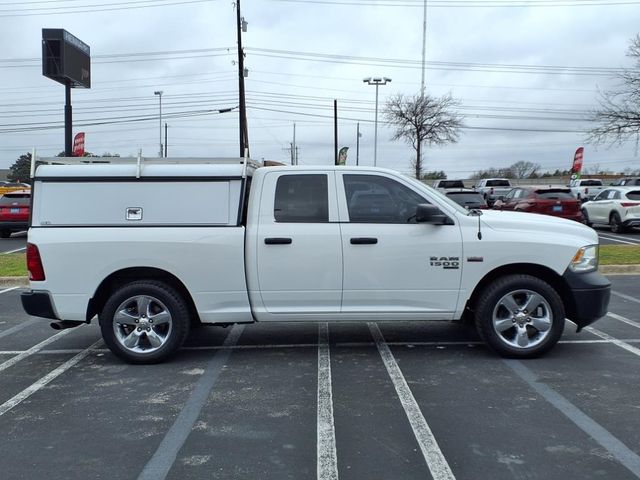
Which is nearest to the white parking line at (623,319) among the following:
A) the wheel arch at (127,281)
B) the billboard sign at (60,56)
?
the wheel arch at (127,281)

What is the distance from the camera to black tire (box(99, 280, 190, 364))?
5.60 metres

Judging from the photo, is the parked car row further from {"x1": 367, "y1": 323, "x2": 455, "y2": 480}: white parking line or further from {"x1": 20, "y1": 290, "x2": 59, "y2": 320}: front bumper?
{"x1": 20, "y1": 290, "x2": 59, "y2": 320}: front bumper

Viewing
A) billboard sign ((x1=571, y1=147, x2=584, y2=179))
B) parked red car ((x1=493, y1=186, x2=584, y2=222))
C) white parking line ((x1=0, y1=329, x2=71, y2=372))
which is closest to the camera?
white parking line ((x1=0, y1=329, x2=71, y2=372))

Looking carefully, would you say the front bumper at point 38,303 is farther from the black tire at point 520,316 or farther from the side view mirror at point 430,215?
the black tire at point 520,316

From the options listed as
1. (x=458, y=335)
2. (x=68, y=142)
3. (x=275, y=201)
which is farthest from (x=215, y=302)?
(x=68, y=142)

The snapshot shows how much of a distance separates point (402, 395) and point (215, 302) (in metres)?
2.03

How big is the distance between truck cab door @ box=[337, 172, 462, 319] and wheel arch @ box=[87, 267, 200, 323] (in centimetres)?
164

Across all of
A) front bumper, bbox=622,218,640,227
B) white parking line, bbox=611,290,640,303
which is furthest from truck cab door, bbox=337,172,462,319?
front bumper, bbox=622,218,640,227

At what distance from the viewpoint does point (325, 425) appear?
4.18 meters

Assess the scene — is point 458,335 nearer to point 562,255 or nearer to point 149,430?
point 562,255

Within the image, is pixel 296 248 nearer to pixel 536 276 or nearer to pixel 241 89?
pixel 536 276

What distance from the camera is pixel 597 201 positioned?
67.8 ft

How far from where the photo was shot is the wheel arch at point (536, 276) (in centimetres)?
566

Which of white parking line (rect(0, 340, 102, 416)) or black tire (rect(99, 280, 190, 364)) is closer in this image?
white parking line (rect(0, 340, 102, 416))
